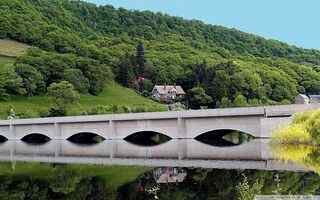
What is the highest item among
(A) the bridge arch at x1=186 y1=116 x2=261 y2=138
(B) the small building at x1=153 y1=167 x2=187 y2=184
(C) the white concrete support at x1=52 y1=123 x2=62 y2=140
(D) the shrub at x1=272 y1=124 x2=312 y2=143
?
(C) the white concrete support at x1=52 y1=123 x2=62 y2=140

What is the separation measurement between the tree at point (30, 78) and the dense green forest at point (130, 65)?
7.8 inches

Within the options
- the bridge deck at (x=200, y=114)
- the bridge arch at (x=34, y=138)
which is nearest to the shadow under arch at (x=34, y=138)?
the bridge arch at (x=34, y=138)

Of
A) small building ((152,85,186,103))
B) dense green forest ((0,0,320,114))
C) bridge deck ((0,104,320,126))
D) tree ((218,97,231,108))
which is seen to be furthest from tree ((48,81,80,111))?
small building ((152,85,186,103))

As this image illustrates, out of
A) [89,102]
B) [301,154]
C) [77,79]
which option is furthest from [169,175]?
[77,79]

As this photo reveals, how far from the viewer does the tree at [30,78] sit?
12616cm

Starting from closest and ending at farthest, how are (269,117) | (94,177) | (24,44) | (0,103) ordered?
(94,177) → (269,117) → (0,103) → (24,44)

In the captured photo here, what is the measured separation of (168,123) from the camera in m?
71.6

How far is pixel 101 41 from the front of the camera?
17900 cm

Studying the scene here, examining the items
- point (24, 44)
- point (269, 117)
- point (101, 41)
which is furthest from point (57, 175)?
point (101, 41)

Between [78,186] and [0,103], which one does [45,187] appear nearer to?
[78,186]

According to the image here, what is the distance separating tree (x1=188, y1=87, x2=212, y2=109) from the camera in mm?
A: 134750

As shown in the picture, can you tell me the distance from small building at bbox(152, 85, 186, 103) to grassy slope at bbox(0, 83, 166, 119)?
5577 mm

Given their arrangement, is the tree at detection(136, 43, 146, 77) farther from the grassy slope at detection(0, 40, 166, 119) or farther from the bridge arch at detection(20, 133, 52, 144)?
the bridge arch at detection(20, 133, 52, 144)

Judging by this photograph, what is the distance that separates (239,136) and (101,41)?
102 m
